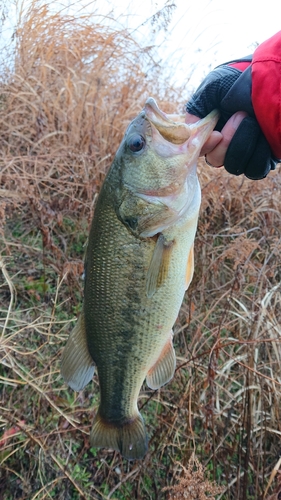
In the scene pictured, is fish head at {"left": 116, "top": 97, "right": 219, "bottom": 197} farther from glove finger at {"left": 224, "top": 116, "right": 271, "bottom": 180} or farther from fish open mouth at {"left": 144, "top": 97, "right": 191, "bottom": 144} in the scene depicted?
glove finger at {"left": 224, "top": 116, "right": 271, "bottom": 180}

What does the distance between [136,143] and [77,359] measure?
0.85 metres

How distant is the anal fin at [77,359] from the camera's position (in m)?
1.57

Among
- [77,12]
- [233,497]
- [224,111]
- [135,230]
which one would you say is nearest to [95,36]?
[77,12]

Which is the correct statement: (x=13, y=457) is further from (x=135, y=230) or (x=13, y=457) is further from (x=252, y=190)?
(x=252, y=190)

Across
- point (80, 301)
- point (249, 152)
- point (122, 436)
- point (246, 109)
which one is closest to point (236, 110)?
point (246, 109)

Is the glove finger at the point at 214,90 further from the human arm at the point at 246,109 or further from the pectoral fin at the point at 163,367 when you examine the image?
the pectoral fin at the point at 163,367

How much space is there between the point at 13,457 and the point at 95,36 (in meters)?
3.70

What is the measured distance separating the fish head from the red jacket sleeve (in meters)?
0.16

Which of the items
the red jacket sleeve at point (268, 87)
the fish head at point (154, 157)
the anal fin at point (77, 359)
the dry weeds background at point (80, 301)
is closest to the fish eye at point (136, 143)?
the fish head at point (154, 157)

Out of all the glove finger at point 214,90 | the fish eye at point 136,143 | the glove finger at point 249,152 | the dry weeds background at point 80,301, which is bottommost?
the dry weeds background at point 80,301

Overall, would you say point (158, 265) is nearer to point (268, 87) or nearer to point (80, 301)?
point (268, 87)

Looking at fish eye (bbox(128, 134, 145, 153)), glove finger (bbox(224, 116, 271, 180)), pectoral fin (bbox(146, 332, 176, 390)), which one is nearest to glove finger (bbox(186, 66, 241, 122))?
glove finger (bbox(224, 116, 271, 180))

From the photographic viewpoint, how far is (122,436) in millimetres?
1591

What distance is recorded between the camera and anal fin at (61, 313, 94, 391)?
1572mm
